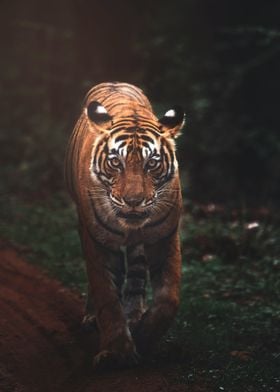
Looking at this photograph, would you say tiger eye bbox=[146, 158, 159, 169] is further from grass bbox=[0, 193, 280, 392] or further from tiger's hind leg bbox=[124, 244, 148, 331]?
grass bbox=[0, 193, 280, 392]

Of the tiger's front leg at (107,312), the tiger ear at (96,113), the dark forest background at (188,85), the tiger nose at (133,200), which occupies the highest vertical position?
the dark forest background at (188,85)

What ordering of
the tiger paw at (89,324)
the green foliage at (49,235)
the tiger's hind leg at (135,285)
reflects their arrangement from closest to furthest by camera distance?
the tiger's hind leg at (135,285), the tiger paw at (89,324), the green foliage at (49,235)

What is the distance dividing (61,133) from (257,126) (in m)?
3.32

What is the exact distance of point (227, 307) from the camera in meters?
6.96

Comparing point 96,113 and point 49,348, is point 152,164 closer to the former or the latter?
point 96,113

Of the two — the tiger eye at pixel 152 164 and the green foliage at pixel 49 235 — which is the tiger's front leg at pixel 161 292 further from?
the green foliage at pixel 49 235

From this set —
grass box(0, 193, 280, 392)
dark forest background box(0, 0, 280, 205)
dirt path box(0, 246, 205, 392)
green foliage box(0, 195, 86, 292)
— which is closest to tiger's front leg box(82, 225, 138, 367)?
dirt path box(0, 246, 205, 392)

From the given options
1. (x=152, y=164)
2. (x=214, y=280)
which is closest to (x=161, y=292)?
(x=152, y=164)

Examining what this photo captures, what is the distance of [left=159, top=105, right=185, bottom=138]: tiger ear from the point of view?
559 cm

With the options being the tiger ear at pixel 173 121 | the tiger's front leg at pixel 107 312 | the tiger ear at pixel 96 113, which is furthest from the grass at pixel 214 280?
the tiger ear at pixel 96 113

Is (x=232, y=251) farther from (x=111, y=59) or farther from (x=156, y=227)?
(x=111, y=59)

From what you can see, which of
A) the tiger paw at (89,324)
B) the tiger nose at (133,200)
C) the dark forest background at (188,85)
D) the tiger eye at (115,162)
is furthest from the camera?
the dark forest background at (188,85)

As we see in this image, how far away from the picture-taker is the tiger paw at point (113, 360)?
5.11m

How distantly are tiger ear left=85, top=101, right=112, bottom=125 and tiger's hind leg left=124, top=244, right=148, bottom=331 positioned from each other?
3.00 feet
